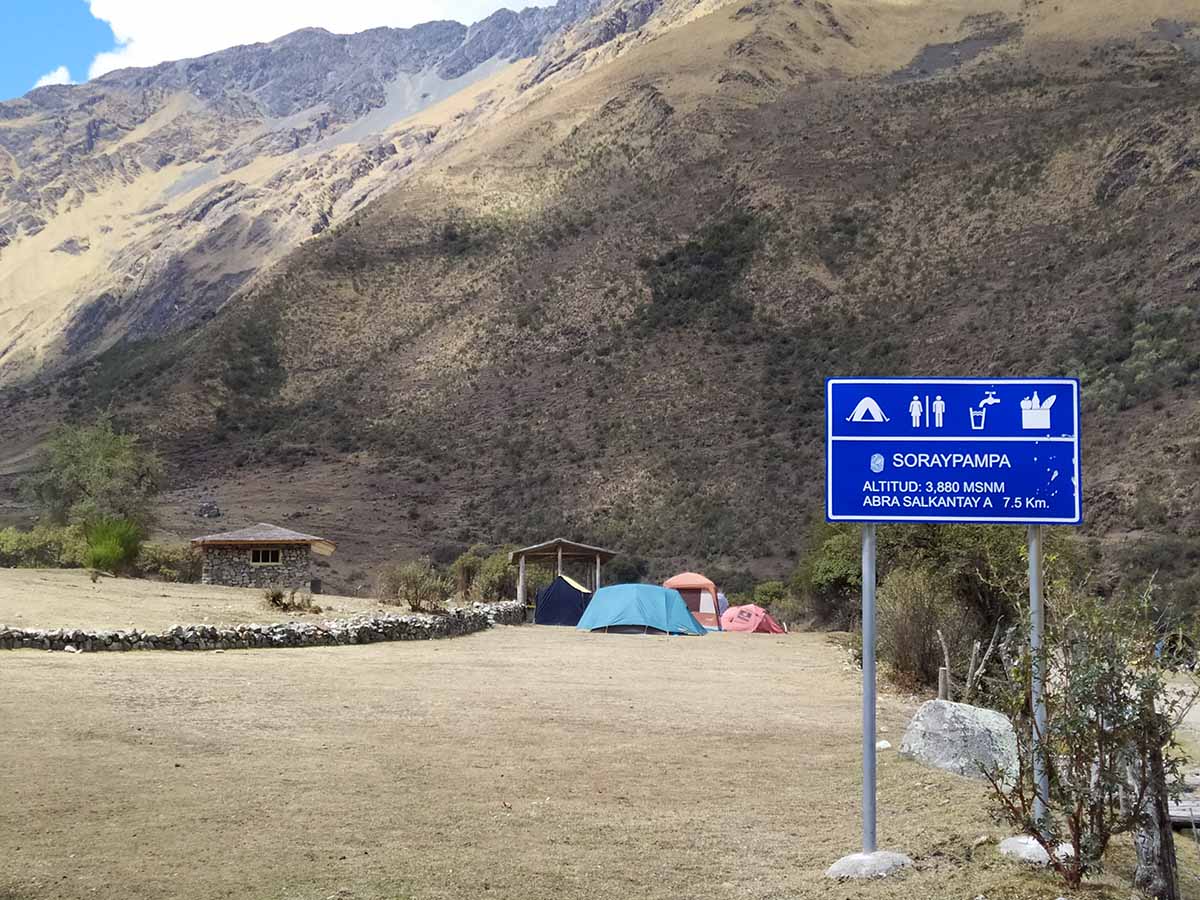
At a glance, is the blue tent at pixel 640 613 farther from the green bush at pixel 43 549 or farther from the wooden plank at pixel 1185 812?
the wooden plank at pixel 1185 812

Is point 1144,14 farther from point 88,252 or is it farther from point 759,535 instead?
point 88,252

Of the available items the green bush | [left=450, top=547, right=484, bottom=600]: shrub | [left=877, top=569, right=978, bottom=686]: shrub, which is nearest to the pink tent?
[left=450, top=547, right=484, bottom=600]: shrub

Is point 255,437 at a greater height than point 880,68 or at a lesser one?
lesser

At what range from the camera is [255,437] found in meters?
63.2

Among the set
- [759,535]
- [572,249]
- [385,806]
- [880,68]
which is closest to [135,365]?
[572,249]

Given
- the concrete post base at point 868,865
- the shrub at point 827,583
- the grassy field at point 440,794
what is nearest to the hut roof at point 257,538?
the shrub at point 827,583

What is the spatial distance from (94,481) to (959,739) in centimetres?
3757

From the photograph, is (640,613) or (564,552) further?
(564,552)

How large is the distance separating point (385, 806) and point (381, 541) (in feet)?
146

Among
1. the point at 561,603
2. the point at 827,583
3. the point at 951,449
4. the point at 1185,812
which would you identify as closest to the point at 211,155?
the point at 561,603

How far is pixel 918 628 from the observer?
1590cm

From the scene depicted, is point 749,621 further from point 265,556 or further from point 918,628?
point 918,628

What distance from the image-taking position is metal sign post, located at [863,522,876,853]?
23.3 feet

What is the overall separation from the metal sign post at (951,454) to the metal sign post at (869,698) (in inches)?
Result: 0.5
